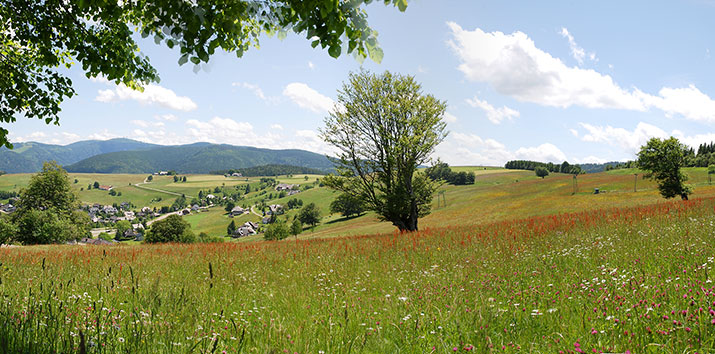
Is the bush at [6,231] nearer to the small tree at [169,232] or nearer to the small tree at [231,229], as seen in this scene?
the small tree at [169,232]

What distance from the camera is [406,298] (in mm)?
4754

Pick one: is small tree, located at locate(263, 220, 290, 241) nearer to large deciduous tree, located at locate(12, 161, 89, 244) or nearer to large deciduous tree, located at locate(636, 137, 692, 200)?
large deciduous tree, located at locate(12, 161, 89, 244)

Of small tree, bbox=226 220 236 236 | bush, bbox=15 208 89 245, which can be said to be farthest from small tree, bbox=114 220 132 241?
bush, bbox=15 208 89 245

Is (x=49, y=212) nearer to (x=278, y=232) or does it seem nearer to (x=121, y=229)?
(x=278, y=232)

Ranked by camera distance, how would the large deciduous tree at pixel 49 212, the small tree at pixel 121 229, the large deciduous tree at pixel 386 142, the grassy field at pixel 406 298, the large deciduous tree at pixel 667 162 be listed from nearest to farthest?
the grassy field at pixel 406 298 → the large deciduous tree at pixel 386 142 → the large deciduous tree at pixel 667 162 → the large deciduous tree at pixel 49 212 → the small tree at pixel 121 229

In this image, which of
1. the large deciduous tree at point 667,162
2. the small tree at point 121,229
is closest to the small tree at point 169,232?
the large deciduous tree at point 667,162

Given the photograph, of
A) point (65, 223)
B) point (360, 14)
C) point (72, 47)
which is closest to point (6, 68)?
point (72, 47)

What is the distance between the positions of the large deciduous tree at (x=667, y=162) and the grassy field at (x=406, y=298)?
39741mm

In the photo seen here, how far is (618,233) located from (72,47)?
1477 centimetres

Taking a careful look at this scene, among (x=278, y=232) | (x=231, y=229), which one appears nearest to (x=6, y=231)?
(x=278, y=232)

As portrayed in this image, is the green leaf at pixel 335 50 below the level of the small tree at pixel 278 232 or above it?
above

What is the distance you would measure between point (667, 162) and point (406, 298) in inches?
2036

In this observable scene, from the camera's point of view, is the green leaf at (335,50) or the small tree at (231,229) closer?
the green leaf at (335,50)

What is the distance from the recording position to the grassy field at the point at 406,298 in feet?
10.9
